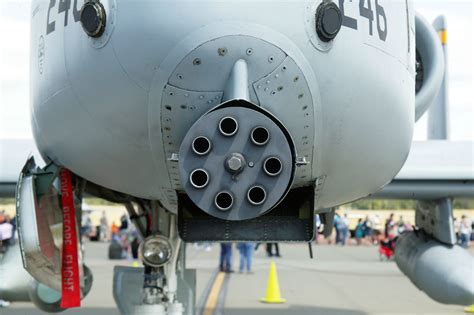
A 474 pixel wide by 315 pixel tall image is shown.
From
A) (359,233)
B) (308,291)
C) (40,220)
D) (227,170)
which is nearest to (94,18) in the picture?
(227,170)

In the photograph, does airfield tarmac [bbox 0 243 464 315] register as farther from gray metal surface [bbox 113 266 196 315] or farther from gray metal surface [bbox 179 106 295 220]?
gray metal surface [bbox 179 106 295 220]

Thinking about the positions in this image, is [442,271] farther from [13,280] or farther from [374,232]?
[374,232]

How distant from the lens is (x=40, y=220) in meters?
4.61

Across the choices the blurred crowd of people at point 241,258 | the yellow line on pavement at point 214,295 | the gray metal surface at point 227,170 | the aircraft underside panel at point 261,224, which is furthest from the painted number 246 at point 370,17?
the blurred crowd of people at point 241,258

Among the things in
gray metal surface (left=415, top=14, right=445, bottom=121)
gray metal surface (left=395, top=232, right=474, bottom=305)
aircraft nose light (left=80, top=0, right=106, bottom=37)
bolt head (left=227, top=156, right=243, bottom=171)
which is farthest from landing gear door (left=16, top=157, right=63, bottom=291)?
gray metal surface (left=395, top=232, right=474, bottom=305)

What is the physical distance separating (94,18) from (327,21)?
1126 mm

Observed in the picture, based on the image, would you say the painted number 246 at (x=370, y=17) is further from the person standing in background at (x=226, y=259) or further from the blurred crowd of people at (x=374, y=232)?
the blurred crowd of people at (x=374, y=232)

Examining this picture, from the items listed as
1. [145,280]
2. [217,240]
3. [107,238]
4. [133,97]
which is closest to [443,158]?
[145,280]

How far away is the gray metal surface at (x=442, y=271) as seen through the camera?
780 centimetres

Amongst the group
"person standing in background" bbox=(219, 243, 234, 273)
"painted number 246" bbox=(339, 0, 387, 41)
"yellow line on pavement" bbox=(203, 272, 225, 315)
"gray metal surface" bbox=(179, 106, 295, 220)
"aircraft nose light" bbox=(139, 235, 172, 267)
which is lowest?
"yellow line on pavement" bbox=(203, 272, 225, 315)

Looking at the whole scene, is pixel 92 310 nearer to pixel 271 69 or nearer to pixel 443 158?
pixel 443 158

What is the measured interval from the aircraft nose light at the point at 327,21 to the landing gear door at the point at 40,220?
197 centimetres

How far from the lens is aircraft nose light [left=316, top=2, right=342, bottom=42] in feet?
11.2

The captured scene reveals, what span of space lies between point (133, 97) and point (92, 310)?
740 centimetres
